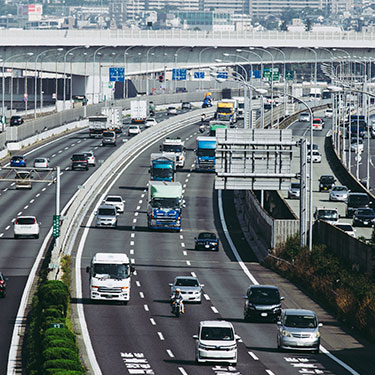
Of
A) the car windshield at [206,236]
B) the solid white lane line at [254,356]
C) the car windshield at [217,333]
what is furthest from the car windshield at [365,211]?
the car windshield at [217,333]

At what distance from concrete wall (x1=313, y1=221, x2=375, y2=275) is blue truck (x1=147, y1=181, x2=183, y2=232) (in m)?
14.4

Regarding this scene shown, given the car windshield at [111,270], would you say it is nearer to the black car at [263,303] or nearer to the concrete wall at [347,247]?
the black car at [263,303]

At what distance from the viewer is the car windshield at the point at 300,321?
158 ft

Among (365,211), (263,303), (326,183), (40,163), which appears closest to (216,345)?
(263,303)

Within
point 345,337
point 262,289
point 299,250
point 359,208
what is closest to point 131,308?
point 262,289

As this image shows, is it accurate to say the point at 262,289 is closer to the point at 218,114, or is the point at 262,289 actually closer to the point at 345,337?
the point at 345,337

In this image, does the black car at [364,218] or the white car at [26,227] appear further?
the black car at [364,218]

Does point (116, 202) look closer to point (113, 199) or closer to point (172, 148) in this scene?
point (113, 199)

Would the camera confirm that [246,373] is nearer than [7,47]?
Yes

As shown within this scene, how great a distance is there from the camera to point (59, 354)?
40000 mm

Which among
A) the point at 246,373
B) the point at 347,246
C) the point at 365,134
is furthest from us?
the point at 365,134

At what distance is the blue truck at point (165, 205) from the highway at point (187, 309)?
3.19 feet

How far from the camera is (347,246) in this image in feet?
220

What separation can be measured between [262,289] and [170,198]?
3334cm
